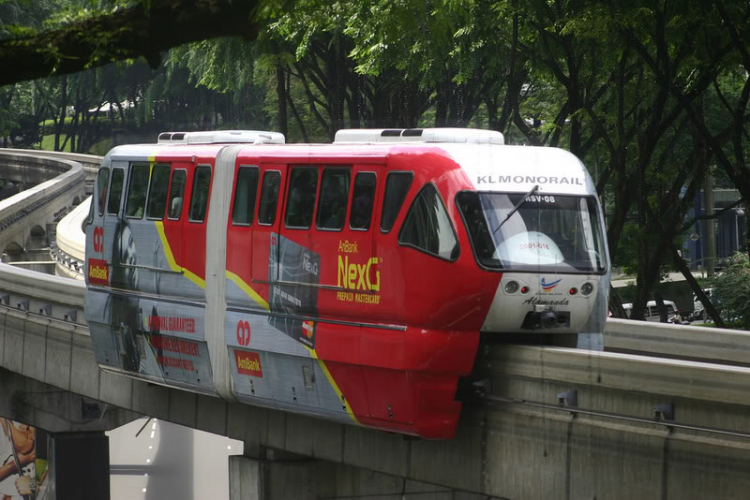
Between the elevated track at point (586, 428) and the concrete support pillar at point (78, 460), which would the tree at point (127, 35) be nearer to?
the elevated track at point (586, 428)

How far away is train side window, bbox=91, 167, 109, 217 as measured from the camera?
17.9m

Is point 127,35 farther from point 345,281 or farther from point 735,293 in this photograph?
point 735,293

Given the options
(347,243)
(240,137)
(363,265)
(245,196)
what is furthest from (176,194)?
(363,265)

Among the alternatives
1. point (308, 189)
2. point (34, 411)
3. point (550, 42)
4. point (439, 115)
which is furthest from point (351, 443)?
point (439, 115)

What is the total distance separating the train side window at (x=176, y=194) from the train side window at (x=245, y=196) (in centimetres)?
130

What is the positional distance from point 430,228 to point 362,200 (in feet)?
3.50

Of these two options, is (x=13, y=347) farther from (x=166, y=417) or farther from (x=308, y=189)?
(x=308, y=189)

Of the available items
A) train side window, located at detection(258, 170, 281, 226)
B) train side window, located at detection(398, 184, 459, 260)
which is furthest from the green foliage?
train side window, located at detection(398, 184, 459, 260)

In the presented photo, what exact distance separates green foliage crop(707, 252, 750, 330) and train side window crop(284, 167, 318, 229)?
Result: 16.3 m

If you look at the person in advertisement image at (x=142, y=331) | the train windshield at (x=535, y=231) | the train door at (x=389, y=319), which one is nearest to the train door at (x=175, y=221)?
the person in advertisement image at (x=142, y=331)

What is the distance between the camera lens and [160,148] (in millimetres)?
16844

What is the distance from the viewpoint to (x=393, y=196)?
12648 millimetres

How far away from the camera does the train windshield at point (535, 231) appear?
39.5 feet

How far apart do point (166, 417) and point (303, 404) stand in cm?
454
